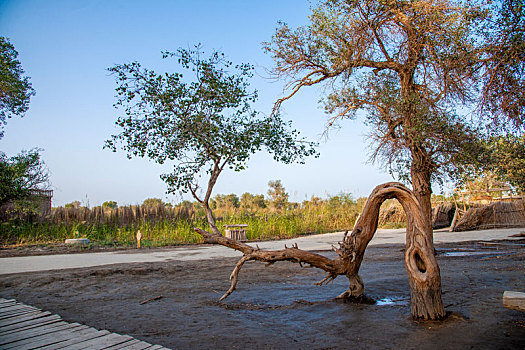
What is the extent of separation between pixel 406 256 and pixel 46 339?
320cm

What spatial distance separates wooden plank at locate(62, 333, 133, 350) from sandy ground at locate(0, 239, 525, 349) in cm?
30

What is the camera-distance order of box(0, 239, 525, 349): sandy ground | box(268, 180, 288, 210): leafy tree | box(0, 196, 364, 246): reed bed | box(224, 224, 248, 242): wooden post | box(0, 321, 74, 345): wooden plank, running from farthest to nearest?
box(268, 180, 288, 210): leafy tree → box(224, 224, 248, 242): wooden post → box(0, 196, 364, 246): reed bed → box(0, 239, 525, 349): sandy ground → box(0, 321, 74, 345): wooden plank

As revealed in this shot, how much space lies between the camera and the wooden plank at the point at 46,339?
2.86 m

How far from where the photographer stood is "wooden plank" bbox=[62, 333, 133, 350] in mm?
2793

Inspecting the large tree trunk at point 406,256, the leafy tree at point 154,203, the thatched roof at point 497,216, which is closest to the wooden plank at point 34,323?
the large tree trunk at point 406,256

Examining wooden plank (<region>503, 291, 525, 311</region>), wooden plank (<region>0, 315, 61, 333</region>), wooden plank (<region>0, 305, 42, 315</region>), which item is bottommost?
wooden plank (<region>0, 315, 61, 333</region>)

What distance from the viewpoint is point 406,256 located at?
368 centimetres

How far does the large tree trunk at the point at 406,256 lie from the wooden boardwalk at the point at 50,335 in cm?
116

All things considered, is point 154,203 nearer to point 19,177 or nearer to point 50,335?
point 19,177

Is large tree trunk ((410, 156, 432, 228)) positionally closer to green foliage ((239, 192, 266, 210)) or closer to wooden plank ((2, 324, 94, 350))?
wooden plank ((2, 324, 94, 350))

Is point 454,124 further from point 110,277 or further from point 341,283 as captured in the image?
point 110,277

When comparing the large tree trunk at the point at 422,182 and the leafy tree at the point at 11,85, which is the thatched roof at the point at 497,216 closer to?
the large tree trunk at the point at 422,182

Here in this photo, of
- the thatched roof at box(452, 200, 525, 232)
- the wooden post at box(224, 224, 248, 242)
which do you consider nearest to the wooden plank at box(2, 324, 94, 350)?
the wooden post at box(224, 224, 248, 242)

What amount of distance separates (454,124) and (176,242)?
10.5 m
